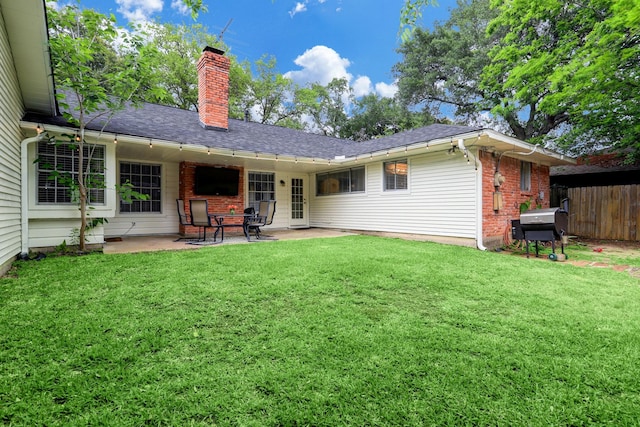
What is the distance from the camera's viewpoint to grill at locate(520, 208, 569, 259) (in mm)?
5703

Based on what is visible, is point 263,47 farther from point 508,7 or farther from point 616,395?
point 616,395

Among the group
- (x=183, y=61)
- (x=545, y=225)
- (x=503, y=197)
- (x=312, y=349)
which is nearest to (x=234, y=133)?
(x=503, y=197)

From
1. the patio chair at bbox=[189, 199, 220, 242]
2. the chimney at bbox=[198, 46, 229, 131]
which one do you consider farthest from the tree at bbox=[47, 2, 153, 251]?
the chimney at bbox=[198, 46, 229, 131]

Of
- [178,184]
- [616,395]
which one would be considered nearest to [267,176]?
[178,184]

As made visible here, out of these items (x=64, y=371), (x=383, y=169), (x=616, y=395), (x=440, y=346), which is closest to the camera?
(x=616, y=395)

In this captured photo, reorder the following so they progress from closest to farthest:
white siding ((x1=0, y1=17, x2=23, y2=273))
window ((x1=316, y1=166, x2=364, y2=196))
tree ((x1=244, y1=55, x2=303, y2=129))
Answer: white siding ((x1=0, y1=17, x2=23, y2=273)), window ((x1=316, y1=166, x2=364, y2=196)), tree ((x1=244, y1=55, x2=303, y2=129))

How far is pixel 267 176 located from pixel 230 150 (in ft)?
9.56

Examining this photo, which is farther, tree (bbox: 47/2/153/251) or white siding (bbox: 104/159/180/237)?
white siding (bbox: 104/159/180/237)

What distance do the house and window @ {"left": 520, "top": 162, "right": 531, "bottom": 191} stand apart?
28 millimetres

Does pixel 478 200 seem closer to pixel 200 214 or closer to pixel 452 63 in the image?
pixel 200 214

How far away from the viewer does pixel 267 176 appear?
10.2m

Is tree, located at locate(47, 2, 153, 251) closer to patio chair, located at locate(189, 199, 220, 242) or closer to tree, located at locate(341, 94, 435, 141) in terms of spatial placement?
patio chair, located at locate(189, 199, 220, 242)

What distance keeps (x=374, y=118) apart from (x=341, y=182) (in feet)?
45.6

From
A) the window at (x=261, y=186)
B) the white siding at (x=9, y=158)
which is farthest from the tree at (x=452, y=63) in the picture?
the white siding at (x=9, y=158)
